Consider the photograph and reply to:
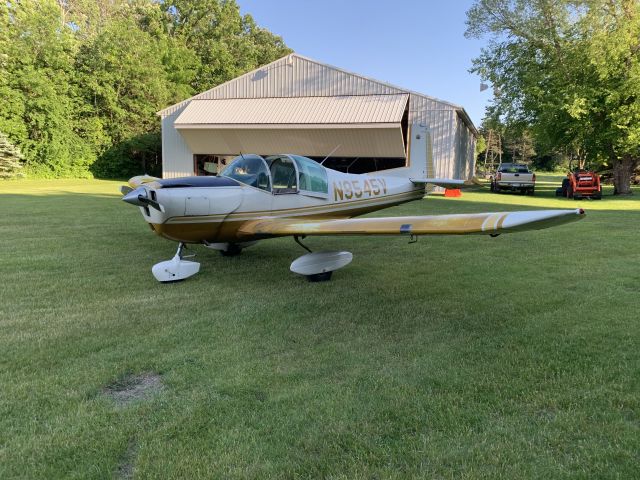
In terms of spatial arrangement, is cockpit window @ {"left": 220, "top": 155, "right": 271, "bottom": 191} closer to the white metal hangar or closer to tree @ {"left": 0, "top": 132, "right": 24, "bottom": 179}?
the white metal hangar

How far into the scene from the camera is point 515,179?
24094mm

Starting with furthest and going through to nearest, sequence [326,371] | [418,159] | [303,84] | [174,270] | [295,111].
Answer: [303,84] → [295,111] → [418,159] → [174,270] → [326,371]

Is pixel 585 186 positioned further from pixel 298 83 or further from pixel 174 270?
pixel 174 270

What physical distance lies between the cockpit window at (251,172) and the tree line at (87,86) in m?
28.6

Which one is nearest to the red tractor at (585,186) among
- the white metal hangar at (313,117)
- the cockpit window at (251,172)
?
the white metal hangar at (313,117)

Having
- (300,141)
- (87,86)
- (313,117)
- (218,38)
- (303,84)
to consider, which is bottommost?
(300,141)

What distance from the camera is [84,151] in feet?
108

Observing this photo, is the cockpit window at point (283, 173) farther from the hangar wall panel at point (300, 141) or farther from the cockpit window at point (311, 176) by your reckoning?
the hangar wall panel at point (300, 141)

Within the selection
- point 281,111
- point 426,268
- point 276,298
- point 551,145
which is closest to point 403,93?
point 281,111

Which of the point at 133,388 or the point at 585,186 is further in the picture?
the point at 585,186

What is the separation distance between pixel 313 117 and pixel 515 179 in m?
12.0

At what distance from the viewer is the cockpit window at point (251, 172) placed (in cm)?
635

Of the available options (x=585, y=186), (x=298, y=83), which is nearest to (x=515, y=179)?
(x=585, y=186)

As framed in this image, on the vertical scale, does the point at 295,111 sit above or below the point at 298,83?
below
